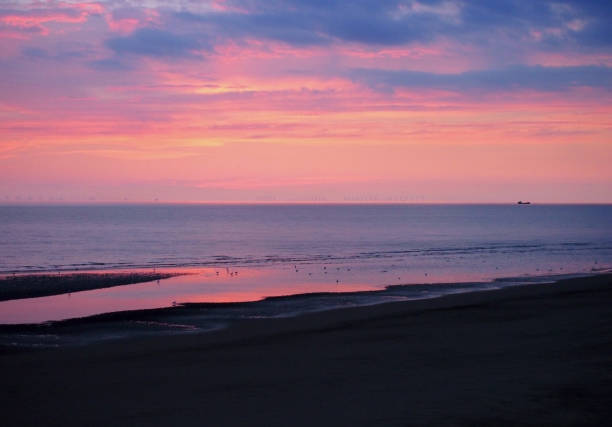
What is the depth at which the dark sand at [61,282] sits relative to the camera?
111 feet

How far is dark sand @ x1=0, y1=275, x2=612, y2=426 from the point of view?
11.9 m

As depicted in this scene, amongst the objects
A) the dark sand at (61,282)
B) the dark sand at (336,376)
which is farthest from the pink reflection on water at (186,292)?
the dark sand at (336,376)

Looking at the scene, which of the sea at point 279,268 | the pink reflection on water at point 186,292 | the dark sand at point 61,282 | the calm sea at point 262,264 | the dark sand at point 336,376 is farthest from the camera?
the dark sand at point 61,282

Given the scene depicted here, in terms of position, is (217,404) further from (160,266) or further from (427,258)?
(427,258)

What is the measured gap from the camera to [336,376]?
48.4 ft

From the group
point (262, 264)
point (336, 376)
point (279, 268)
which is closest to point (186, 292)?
point (279, 268)

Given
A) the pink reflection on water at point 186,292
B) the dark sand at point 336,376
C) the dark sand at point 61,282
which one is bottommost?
the dark sand at point 336,376

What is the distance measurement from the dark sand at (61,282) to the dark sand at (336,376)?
1595cm

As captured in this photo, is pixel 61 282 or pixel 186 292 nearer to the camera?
pixel 186 292

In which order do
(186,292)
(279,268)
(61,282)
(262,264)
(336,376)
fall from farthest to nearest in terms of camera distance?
(262,264) → (279,268) → (61,282) → (186,292) → (336,376)

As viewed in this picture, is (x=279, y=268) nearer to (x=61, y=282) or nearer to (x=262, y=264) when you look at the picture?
(x=262, y=264)

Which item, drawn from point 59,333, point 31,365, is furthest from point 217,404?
point 59,333

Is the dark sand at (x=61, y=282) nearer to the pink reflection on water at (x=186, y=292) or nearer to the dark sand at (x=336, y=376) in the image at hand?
the pink reflection on water at (x=186, y=292)

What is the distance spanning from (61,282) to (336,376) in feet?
91.3
